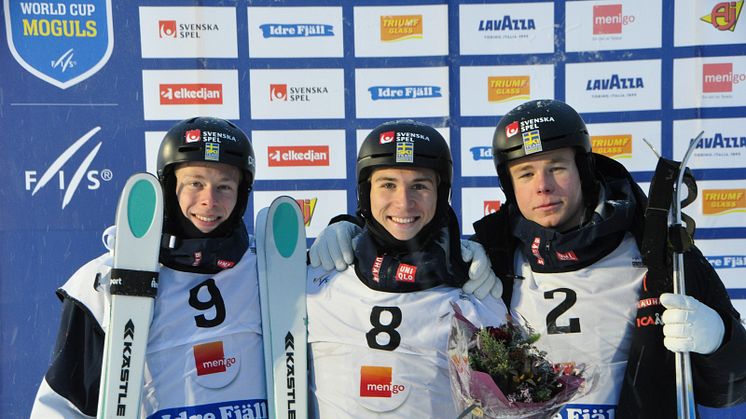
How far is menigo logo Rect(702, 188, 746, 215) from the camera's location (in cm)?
482

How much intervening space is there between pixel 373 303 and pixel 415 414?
46 centimetres

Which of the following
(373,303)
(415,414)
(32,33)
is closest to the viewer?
(415,414)

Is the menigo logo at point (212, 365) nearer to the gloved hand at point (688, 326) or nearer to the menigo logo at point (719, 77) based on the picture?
the gloved hand at point (688, 326)

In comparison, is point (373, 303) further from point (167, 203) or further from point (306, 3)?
point (306, 3)

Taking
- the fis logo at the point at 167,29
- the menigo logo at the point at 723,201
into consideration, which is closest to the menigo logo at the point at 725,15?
the menigo logo at the point at 723,201

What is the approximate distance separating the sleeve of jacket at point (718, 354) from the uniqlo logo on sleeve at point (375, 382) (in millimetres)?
1254

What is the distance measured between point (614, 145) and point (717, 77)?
993 mm

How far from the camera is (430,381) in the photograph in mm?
2225

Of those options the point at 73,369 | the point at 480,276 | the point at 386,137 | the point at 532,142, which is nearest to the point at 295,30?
the point at 386,137

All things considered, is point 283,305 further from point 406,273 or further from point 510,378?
point 510,378

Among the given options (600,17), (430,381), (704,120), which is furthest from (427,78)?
(430,381)

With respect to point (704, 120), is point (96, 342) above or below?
below

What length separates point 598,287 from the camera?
2352 millimetres

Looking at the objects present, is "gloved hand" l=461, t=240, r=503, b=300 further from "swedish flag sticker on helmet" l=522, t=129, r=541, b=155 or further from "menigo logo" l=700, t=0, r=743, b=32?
"menigo logo" l=700, t=0, r=743, b=32
